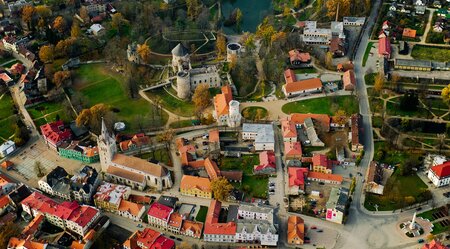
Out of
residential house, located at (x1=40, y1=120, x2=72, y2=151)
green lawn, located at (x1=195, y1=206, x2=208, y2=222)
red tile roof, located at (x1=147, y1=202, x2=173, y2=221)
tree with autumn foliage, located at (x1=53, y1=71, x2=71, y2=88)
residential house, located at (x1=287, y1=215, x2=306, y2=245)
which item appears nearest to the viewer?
residential house, located at (x1=287, y1=215, x2=306, y2=245)

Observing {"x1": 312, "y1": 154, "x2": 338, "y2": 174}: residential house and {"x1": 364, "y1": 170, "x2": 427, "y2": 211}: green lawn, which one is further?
{"x1": 312, "y1": 154, "x2": 338, "y2": 174}: residential house

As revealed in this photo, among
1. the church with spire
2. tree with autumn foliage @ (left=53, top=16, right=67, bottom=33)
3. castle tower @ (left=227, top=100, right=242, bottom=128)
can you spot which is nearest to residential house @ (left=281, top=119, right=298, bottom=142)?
castle tower @ (left=227, top=100, right=242, bottom=128)

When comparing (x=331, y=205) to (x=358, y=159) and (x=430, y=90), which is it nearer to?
(x=358, y=159)

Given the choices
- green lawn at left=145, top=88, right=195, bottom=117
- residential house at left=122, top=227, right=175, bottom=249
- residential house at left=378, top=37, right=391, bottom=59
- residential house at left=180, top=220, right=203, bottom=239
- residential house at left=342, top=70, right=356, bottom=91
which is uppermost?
residential house at left=378, top=37, right=391, bottom=59

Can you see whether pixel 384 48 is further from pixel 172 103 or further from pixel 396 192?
pixel 172 103

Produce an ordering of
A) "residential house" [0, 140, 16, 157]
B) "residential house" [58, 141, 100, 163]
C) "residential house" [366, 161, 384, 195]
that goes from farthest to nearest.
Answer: "residential house" [0, 140, 16, 157], "residential house" [58, 141, 100, 163], "residential house" [366, 161, 384, 195]

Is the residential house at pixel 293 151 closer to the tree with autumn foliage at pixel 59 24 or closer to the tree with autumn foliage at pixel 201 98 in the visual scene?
the tree with autumn foliage at pixel 201 98

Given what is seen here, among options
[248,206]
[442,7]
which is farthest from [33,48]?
[442,7]

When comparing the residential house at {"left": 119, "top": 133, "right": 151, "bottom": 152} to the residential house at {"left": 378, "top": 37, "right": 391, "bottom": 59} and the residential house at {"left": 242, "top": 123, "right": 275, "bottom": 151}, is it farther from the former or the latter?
the residential house at {"left": 378, "top": 37, "right": 391, "bottom": 59}
